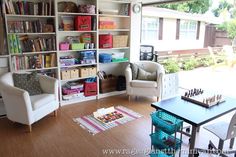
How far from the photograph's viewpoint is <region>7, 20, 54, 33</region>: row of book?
11.3 ft

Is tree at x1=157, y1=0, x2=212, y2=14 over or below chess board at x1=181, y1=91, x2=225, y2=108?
over

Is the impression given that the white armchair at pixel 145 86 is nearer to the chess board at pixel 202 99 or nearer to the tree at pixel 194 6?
the chess board at pixel 202 99

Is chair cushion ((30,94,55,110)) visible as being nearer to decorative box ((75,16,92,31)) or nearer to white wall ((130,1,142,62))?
decorative box ((75,16,92,31))

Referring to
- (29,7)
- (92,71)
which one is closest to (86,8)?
(29,7)

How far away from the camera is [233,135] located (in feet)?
6.81

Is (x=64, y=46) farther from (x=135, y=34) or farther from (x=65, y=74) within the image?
(x=135, y=34)

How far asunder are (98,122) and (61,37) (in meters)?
1.95

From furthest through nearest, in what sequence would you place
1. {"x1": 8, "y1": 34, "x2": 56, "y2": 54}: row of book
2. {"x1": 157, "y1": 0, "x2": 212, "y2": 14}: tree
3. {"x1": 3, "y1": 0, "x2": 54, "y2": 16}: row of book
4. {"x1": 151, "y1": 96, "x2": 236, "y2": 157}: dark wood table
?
{"x1": 157, "y1": 0, "x2": 212, "y2": 14}: tree → {"x1": 8, "y1": 34, "x2": 56, "y2": 54}: row of book → {"x1": 3, "y1": 0, "x2": 54, "y2": 16}: row of book → {"x1": 151, "y1": 96, "x2": 236, "y2": 157}: dark wood table

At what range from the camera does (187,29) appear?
32.2 feet

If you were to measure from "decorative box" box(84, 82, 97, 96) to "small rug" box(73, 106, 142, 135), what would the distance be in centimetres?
85

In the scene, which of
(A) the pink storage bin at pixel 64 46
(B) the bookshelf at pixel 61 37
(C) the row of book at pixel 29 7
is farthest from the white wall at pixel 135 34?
(C) the row of book at pixel 29 7

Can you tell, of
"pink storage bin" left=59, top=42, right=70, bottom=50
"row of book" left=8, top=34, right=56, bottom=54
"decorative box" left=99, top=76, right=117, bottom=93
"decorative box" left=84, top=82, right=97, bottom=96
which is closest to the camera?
"row of book" left=8, top=34, right=56, bottom=54

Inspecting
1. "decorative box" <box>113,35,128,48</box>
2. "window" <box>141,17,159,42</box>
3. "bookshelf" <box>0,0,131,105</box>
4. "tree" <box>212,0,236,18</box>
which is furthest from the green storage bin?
"tree" <box>212,0,236,18</box>

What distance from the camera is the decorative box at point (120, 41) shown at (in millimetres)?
4625
